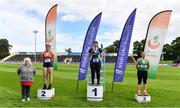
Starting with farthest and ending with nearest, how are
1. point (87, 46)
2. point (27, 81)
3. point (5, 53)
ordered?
point (5, 53), point (87, 46), point (27, 81)

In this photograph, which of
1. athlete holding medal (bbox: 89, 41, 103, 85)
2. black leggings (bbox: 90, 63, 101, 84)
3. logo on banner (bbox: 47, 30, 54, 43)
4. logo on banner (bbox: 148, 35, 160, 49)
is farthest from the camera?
logo on banner (bbox: 47, 30, 54, 43)

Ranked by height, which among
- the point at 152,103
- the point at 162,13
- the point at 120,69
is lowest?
the point at 152,103

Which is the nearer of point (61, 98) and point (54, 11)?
point (61, 98)

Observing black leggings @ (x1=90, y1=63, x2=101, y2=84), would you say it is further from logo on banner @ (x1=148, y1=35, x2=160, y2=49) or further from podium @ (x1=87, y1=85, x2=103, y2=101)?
logo on banner @ (x1=148, y1=35, x2=160, y2=49)

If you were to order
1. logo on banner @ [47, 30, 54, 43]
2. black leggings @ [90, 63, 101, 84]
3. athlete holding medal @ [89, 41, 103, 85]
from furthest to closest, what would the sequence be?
logo on banner @ [47, 30, 54, 43], black leggings @ [90, 63, 101, 84], athlete holding medal @ [89, 41, 103, 85]

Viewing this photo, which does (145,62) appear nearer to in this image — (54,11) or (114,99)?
(114,99)

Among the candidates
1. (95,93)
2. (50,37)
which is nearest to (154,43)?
(95,93)

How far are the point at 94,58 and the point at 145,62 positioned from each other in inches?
77.8

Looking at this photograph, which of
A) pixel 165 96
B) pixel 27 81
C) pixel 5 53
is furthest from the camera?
pixel 5 53

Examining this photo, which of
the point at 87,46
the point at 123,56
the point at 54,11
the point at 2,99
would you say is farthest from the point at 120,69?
the point at 2,99

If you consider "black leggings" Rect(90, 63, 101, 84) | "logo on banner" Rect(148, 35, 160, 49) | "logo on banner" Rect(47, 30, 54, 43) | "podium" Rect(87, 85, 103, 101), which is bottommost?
"podium" Rect(87, 85, 103, 101)

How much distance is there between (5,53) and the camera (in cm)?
14800

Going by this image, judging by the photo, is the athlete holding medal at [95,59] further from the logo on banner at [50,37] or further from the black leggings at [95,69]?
the logo on banner at [50,37]

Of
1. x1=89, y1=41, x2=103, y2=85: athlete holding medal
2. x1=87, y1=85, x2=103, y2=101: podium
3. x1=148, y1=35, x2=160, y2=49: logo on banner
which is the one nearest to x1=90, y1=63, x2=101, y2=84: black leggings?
x1=89, y1=41, x2=103, y2=85: athlete holding medal
